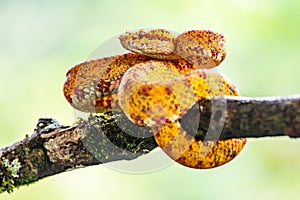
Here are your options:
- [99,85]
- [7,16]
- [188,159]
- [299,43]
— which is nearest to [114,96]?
[99,85]

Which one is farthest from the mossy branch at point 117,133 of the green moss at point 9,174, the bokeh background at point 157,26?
the bokeh background at point 157,26

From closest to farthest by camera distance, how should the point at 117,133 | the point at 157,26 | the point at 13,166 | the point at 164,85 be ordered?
the point at 164,85 → the point at 117,133 → the point at 13,166 → the point at 157,26

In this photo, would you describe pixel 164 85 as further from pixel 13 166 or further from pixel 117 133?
pixel 13 166

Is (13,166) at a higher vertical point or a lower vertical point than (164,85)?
lower

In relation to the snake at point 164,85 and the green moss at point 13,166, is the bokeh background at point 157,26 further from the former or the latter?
the snake at point 164,85

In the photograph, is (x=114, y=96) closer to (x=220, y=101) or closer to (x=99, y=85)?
(x=99, y=85)

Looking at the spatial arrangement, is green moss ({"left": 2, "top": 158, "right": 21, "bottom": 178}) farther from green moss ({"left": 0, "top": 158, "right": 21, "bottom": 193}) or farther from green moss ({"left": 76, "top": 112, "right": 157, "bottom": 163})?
green moss ({"left": 76, "top": 112, "right": 157, "bottom": 163})

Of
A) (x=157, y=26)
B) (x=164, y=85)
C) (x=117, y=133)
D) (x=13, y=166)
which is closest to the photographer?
(x=164, y=85)

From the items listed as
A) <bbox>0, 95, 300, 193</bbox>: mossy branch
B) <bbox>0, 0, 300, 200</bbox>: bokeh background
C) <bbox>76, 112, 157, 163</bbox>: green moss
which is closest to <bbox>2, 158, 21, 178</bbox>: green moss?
<bbox>0, 95, 300, 193</bbox>: mossy branch

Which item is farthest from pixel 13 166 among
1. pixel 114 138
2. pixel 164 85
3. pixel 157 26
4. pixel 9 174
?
pixel 157 26
